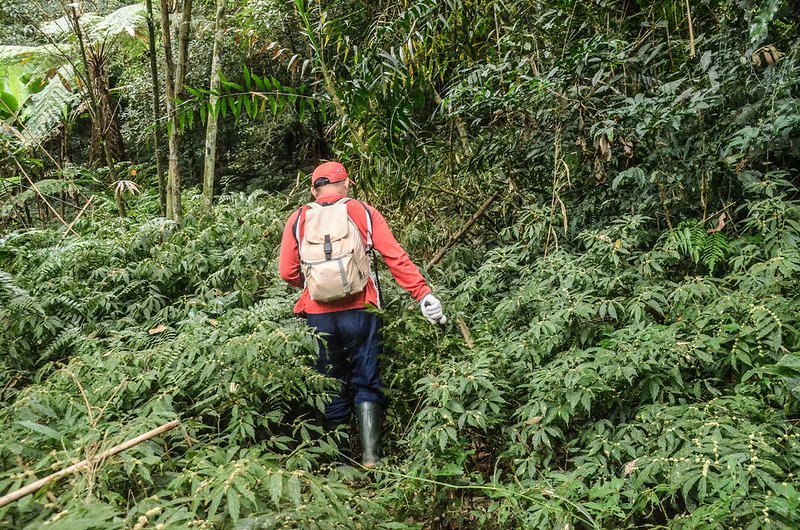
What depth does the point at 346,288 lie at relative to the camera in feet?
11.3

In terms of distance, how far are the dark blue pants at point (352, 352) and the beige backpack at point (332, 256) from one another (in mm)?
186

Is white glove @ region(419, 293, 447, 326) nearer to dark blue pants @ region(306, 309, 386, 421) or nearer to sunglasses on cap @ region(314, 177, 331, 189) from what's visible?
dark blue pants @ region(306, 309, 386, 421)

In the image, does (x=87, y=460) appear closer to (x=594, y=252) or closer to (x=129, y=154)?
(x=594, y=252)

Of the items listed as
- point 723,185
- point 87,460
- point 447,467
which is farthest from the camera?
point 723,185

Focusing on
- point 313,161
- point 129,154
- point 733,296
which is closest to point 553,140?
point 733,296

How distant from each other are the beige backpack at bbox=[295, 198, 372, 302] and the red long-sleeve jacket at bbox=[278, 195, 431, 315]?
99mm

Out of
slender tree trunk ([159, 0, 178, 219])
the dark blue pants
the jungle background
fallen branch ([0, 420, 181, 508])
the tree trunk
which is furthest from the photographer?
the tree trunk

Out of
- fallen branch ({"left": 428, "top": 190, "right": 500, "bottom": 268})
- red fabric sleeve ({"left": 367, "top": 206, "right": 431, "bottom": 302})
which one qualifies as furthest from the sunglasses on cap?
fallen branch ({"left": 428, "top": 190, "right": 500, "bottom": 268})

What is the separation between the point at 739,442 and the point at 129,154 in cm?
1218

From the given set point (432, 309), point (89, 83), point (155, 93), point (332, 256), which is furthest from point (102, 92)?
point (432, 309)

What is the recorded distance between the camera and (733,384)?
2.90 meters

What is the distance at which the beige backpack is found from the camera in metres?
3.43

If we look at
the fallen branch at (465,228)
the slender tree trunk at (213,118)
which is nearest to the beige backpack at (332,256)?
the fallen branch at (465,228)

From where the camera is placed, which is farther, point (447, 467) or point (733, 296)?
point (733, 296)
